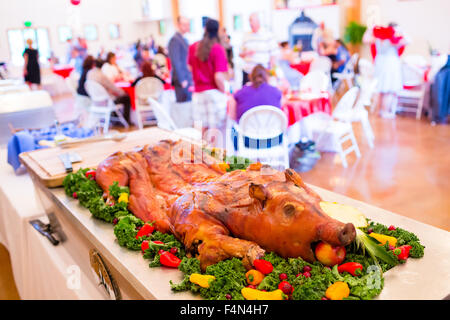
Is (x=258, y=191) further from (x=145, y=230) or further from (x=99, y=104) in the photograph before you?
(x=99, y=104)

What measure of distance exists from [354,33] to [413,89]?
2415mm

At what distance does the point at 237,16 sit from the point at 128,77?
4.27 metres

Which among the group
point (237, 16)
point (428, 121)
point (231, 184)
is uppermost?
point (237, 16)

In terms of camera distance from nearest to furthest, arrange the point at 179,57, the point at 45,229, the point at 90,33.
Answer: the point at 45,229
the point at 179,57
the point at 90,33

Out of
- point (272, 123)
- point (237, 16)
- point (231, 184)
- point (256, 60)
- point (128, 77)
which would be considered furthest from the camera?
point (237, 16)

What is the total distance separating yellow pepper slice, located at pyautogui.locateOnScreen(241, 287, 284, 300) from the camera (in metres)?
0.90

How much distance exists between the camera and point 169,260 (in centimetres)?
109

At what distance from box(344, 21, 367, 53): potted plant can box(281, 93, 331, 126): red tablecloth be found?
16.2ft

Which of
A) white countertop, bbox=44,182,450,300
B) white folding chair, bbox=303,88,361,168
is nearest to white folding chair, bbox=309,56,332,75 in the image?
white folding chair, bbox=303,88,361,168

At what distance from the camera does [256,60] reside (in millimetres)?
4898

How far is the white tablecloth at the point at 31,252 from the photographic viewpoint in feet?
5.49

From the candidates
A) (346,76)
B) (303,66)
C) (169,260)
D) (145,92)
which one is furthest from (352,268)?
(346,76)

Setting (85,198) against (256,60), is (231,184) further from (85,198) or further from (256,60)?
(256,60)
